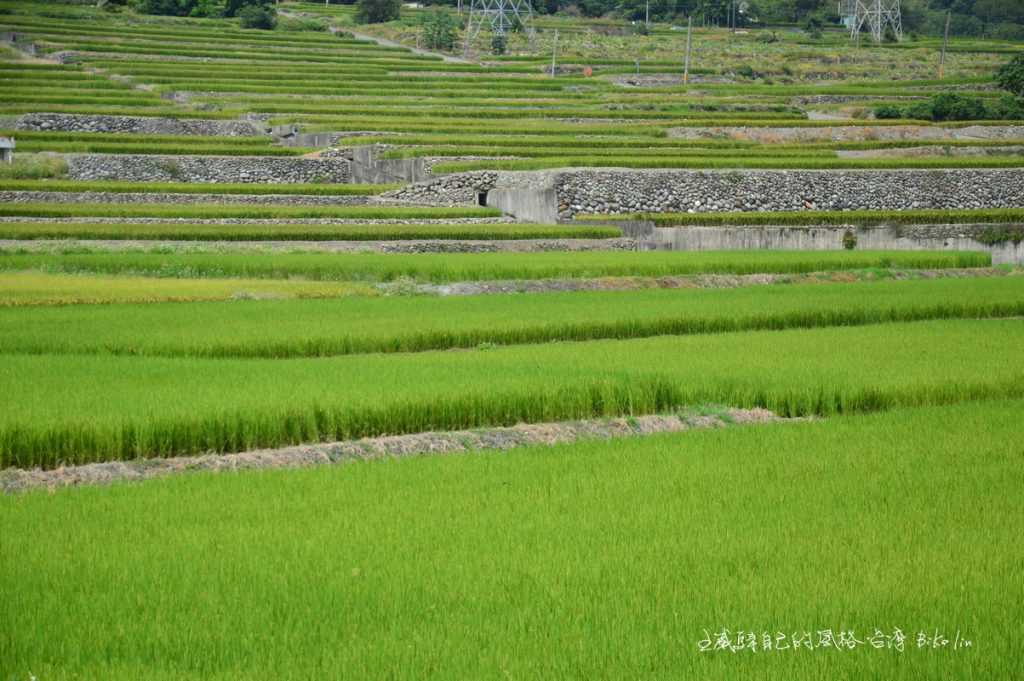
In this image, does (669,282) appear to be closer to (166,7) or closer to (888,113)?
(888,113)

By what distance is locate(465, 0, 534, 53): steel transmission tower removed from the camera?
91.9 m

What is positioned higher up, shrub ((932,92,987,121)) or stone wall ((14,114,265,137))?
shrub ((932,92,987,121))

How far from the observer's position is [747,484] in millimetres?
9578

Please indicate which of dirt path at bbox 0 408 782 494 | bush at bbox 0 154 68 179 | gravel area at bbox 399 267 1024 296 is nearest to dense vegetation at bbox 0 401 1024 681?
dirt path at bbox 0 408 782 494

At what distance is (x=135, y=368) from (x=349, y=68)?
5929cm

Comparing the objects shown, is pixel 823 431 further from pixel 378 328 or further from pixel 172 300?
pixel 172 300

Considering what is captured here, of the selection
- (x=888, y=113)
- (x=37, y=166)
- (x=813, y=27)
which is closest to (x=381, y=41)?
(x=813, y=27)

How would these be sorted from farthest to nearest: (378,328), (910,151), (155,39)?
1. (155,39)
2. (910,151)
3. (378,328)

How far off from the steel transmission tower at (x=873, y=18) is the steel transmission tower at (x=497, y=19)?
26.2 metres

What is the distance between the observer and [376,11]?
10194cm

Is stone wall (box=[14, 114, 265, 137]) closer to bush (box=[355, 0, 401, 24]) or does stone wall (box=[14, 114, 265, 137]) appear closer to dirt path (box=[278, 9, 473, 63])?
dirt path (box=[278, 9, 473, 63])

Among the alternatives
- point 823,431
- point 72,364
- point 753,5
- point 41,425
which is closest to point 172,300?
point 72,364

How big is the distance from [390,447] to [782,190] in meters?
32.8

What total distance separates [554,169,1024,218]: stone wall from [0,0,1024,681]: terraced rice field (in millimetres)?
2201
